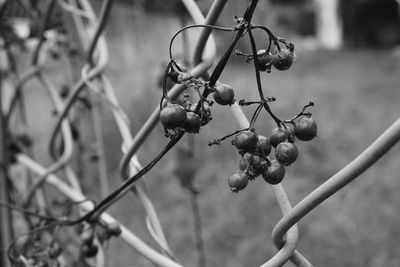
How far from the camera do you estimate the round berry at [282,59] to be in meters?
0.37

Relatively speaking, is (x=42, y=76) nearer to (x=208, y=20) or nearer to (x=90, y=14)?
(x=90, y=14)

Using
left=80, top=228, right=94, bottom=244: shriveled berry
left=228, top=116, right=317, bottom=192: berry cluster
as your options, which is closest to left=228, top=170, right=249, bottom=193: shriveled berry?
left=228, top=116, right=317, bottom=192: berry cluster

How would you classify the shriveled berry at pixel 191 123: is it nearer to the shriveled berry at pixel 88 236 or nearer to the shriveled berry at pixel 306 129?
the shriveled berry at pixel 306 129

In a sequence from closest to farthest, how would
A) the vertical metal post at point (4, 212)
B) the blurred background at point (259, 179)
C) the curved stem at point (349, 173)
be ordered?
the curved stem at point (349, 173) < the vertical metal post at point (4, 212) < the blurred background at point (259, 179)

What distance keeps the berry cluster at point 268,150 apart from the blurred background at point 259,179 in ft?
0.39

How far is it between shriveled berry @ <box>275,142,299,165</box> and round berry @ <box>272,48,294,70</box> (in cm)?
6

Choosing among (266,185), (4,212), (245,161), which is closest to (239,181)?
(245,161)

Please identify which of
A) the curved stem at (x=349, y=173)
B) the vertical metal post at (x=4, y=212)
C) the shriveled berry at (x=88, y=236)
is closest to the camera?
the curved stem at (x=349, y=173)

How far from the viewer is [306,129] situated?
36 centimetres

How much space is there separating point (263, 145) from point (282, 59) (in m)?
0.07

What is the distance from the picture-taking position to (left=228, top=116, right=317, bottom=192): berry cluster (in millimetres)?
364

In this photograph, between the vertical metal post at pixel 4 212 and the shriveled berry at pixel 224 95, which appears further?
the vertical metal post at pixel 4 212

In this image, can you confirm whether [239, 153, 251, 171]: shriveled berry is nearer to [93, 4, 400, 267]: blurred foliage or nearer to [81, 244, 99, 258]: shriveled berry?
[81, 244, 99, 258]: shriveled berry

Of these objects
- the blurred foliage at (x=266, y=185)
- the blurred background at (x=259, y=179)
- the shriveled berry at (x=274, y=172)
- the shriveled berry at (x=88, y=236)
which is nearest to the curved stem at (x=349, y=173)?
the shriveled berry at (x=274, y=172)
